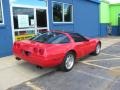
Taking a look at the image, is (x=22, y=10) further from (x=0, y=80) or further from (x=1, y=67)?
(x=0, y=80)

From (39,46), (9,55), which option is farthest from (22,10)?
(39,46)

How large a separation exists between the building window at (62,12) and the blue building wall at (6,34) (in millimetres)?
3954

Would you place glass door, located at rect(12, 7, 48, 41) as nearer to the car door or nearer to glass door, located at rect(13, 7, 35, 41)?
glass door, located at rect(13, 7, 35, 41)

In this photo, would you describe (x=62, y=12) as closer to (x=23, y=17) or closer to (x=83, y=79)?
(x=23, y=17)

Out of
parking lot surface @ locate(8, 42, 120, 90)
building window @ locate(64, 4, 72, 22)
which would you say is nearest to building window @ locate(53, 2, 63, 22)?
building window @ locate(64, 4, 72, 22)

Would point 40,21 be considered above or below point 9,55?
above

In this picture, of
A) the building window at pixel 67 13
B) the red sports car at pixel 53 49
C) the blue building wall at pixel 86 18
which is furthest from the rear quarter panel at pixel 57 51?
the blue building wall at pixel 86 18

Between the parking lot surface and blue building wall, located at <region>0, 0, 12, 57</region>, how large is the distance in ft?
10.6

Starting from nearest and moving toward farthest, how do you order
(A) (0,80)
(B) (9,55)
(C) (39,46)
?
1. (A) (0,80)
2. (C) (39,46)
3. (B) (9,55)

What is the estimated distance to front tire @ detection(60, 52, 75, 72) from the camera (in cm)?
683

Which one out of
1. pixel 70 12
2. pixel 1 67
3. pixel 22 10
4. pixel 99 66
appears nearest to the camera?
pixel 1 67

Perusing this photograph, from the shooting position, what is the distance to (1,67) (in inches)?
282

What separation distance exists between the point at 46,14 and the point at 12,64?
193 inches

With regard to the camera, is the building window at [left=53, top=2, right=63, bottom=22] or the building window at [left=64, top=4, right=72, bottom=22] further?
the building window at [left=64, top=4, right=72, bottom=22]
